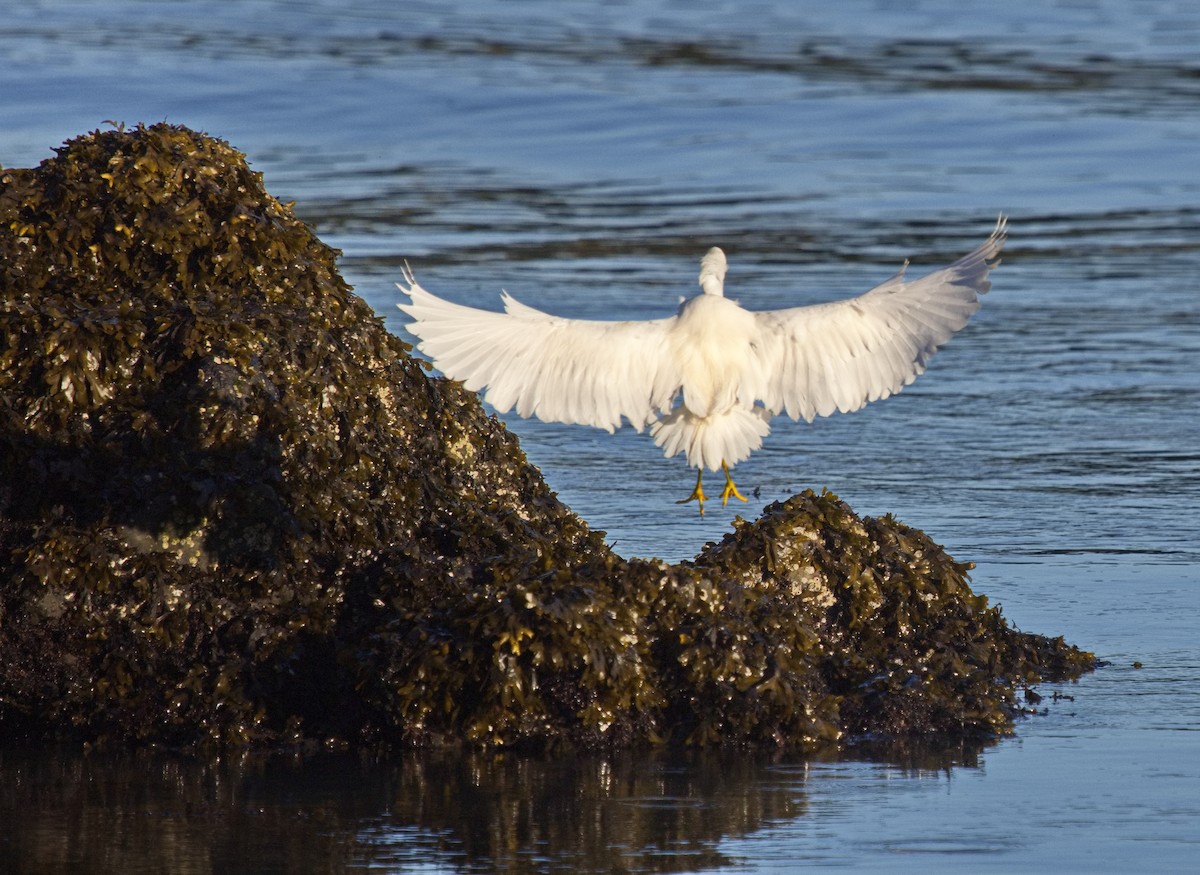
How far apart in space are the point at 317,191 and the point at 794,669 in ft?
40.3

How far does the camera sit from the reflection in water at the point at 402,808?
181 inches

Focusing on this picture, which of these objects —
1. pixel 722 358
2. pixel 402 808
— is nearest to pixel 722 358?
pixel 722 358

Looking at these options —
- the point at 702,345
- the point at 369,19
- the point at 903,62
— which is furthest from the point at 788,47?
the point at 702,345

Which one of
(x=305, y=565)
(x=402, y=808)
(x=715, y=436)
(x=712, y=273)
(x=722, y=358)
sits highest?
(x=712, y=273)

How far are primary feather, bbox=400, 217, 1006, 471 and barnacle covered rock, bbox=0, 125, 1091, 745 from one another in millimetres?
1385

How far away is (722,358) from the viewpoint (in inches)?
300

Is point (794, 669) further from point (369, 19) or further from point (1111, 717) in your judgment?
point (369, 19)

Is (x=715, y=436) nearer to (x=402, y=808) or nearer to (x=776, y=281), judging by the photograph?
(x=402, y=808)

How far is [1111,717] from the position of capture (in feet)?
18.9

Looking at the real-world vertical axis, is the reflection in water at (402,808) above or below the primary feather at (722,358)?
below

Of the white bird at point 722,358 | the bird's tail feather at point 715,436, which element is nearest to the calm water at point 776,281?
the bird's tail feather at point 715,436

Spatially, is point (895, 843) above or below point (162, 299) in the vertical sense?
below

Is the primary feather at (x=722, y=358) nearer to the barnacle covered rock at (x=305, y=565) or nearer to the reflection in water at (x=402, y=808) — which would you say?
the barnacle covered rock at (x=305, y=565)

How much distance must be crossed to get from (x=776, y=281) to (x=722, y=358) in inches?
238
